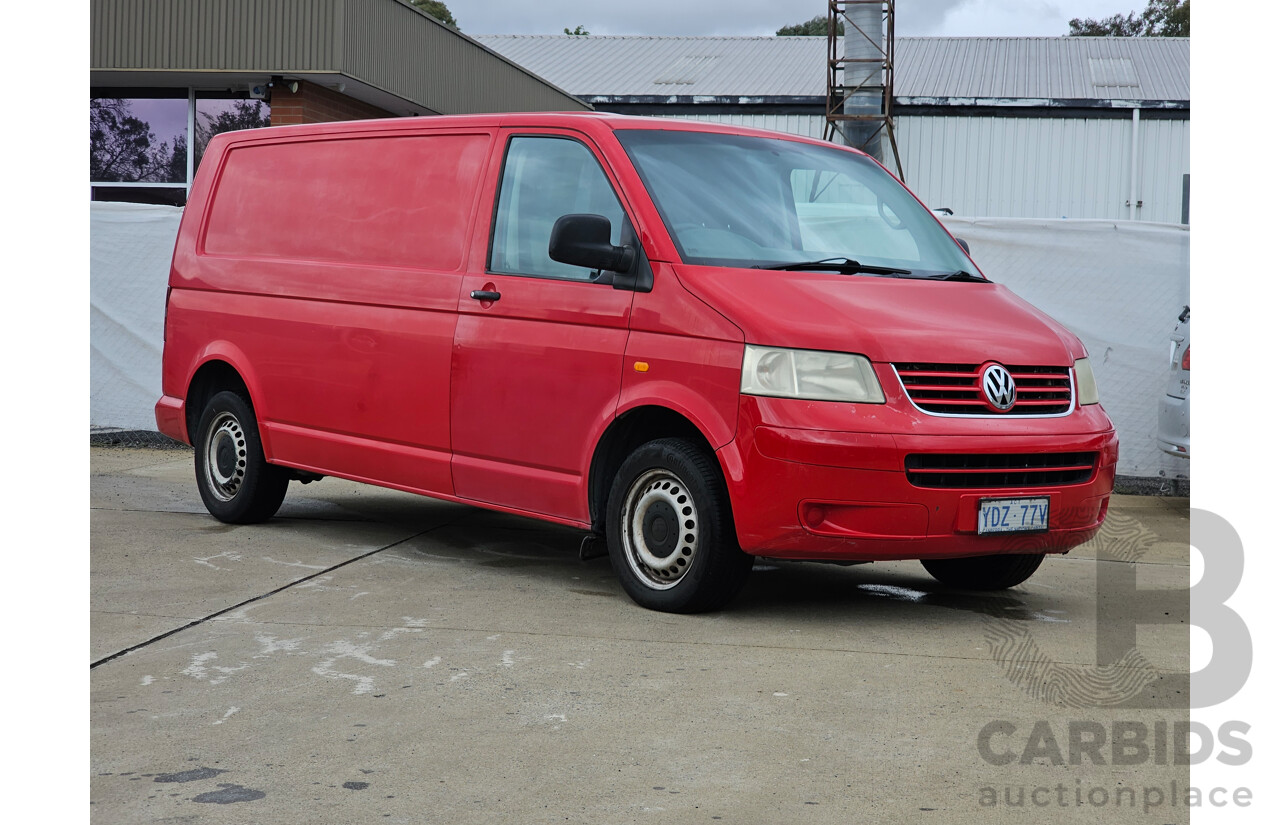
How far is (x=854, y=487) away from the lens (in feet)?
17.1

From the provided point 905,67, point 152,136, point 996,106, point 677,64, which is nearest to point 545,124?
point 152,136

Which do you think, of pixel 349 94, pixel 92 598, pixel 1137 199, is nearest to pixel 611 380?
pixel 92 598

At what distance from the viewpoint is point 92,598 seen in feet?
19.0

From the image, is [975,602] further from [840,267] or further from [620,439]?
[620,439]

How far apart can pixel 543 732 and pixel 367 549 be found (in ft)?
11.0

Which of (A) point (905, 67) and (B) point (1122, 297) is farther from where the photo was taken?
(A) point (905, 67)

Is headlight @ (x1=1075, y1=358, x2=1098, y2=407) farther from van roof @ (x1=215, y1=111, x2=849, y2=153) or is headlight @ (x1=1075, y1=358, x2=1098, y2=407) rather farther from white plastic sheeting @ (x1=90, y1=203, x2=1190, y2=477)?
white plastic sheeting @ (x1=90, y1=203, x2=1190, y2=477)

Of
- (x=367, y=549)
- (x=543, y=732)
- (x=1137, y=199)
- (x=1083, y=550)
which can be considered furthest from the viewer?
(x=1137, y=199)

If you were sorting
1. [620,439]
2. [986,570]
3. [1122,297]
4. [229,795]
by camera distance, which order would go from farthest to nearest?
1. [1122,297]
2. [986,570]
3. [620,439]
4. [229,795]

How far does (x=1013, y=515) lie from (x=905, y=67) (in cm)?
2754

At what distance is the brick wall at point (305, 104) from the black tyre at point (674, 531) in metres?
9.98

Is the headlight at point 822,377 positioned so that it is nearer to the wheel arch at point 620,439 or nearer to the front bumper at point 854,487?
the front bumper at point 854,487

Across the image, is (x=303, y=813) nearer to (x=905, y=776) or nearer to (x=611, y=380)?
(x=905, y=776)

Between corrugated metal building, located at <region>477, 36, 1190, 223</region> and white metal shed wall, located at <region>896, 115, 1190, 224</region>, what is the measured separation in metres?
0.02
